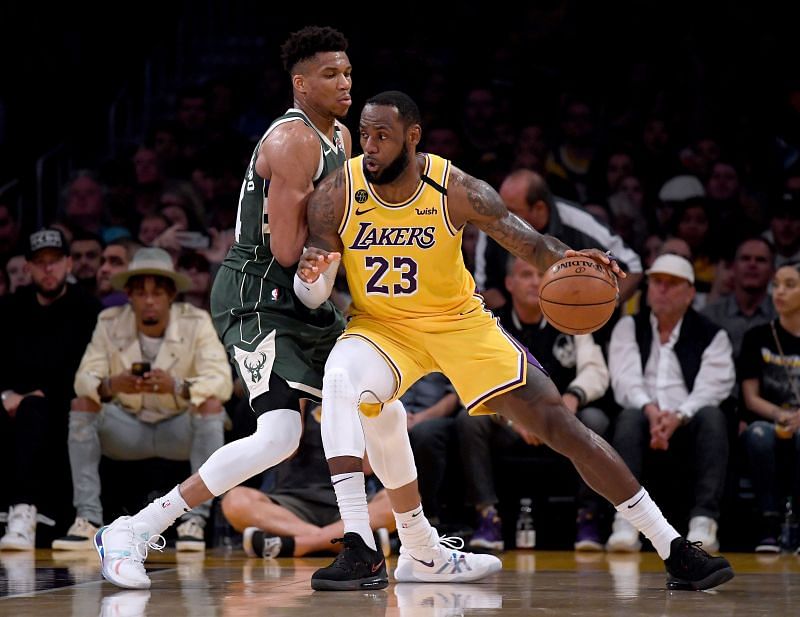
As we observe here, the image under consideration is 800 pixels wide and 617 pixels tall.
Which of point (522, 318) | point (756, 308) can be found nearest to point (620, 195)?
point (756, 308)

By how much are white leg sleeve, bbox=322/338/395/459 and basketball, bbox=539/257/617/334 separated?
25.4 inches

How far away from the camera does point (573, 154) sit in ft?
34.0

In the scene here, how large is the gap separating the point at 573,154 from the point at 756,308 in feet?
8.48

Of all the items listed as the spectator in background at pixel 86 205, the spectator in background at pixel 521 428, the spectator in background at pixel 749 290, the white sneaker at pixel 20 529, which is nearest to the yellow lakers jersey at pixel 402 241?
the spectator in background at pixel 521 428

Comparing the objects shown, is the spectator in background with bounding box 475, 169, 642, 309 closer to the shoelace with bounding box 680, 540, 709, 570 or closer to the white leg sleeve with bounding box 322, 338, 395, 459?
the white leg sleeve with bounding box 322, 338, 395, 459

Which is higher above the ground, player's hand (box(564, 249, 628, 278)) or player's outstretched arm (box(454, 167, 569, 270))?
player's outstretched arm (box(454, 167, 569, 270))

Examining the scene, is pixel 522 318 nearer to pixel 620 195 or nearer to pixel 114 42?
pixel 620 195

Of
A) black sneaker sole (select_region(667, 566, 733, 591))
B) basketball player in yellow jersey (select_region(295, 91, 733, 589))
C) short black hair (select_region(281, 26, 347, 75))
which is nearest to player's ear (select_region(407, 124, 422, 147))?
basketball player in yellow jersey (select_region(295, 91, 733, 589))

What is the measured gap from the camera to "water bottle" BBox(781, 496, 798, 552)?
7.15m

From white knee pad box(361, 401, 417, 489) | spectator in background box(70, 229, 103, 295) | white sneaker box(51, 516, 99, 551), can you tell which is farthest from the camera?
spectator in background box(70, 229, 103, 295)

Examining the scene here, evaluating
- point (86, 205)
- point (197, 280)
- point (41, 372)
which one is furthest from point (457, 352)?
point (86, 205)

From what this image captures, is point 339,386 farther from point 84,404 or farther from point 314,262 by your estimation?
point 84,404

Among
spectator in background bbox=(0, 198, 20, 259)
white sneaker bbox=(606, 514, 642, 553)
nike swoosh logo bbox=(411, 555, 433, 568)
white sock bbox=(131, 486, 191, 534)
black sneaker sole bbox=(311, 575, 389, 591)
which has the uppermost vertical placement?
spectator in background bbox=(0, 198, 20, 259)

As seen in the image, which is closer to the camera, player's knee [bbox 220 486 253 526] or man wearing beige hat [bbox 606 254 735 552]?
player's knee [bbox 220 486 253 526]
